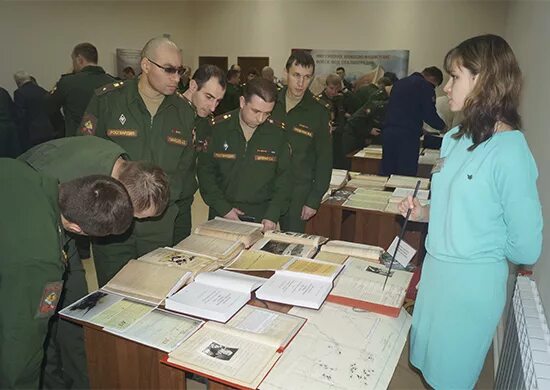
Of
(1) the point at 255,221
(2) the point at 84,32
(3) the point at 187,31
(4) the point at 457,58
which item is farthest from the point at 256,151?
(3) the point at 187,31

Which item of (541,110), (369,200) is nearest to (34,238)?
(541,110)

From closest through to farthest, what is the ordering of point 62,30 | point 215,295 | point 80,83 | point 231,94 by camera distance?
point 215,295 → point 80,83 → point 62,30 → point 231,94

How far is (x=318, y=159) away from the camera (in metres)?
2.51

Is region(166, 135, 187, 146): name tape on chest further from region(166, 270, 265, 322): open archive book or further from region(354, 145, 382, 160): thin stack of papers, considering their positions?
region(354, 145, 382, 160): thin stack of papers

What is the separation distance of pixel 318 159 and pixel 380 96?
2.73 meters

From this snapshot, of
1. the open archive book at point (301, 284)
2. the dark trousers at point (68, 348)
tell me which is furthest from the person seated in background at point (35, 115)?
the open archive book at point (301, 284)

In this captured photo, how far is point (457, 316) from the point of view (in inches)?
48.1

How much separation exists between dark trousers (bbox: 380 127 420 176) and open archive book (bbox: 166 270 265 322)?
2780 millimetres

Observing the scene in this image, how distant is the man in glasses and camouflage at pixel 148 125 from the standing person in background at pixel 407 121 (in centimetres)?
244

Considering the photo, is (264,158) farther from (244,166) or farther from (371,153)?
(371,153)

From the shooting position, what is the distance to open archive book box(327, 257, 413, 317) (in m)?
1.40

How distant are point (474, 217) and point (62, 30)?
6.31 meters

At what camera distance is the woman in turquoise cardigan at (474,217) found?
3.59ft

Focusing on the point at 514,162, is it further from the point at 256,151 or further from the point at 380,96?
the point at 380,96
